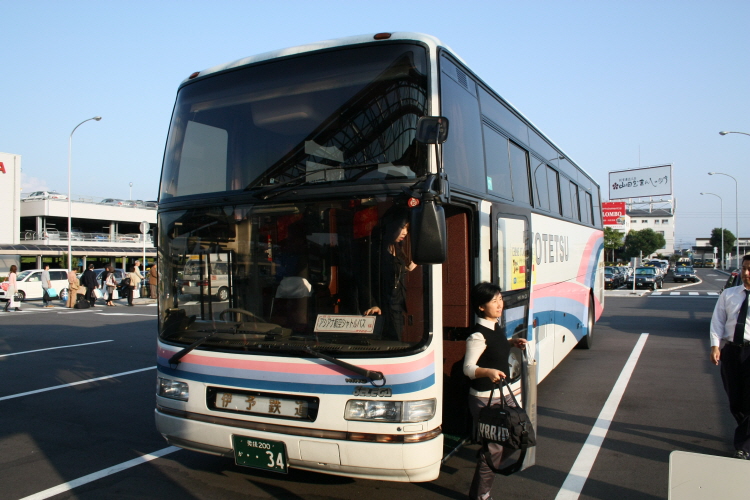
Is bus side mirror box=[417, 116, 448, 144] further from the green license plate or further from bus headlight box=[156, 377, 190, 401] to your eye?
bus headlight box=[156, 377, 190, 401]

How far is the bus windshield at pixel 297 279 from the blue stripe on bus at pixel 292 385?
0.74 feet

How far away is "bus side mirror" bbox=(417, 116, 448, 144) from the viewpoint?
12.3ft

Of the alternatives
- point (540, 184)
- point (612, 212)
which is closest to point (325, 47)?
point (540, 184)

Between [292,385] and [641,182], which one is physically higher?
[641,182]

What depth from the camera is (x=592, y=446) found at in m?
5.74

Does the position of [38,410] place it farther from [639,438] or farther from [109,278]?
[109,278]

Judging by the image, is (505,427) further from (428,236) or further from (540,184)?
(540,184)

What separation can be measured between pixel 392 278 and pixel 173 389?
6.62 feet

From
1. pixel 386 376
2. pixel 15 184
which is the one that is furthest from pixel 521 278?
pixel 15 184

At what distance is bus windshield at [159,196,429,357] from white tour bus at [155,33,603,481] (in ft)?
0.04

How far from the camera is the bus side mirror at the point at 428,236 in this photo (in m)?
3.58

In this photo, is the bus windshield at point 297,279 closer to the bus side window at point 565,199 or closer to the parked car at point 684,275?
the bus side window at point 565,199

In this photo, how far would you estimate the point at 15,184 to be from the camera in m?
43.2

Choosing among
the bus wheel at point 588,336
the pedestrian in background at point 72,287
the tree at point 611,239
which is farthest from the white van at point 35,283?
the tree at point 611,239
